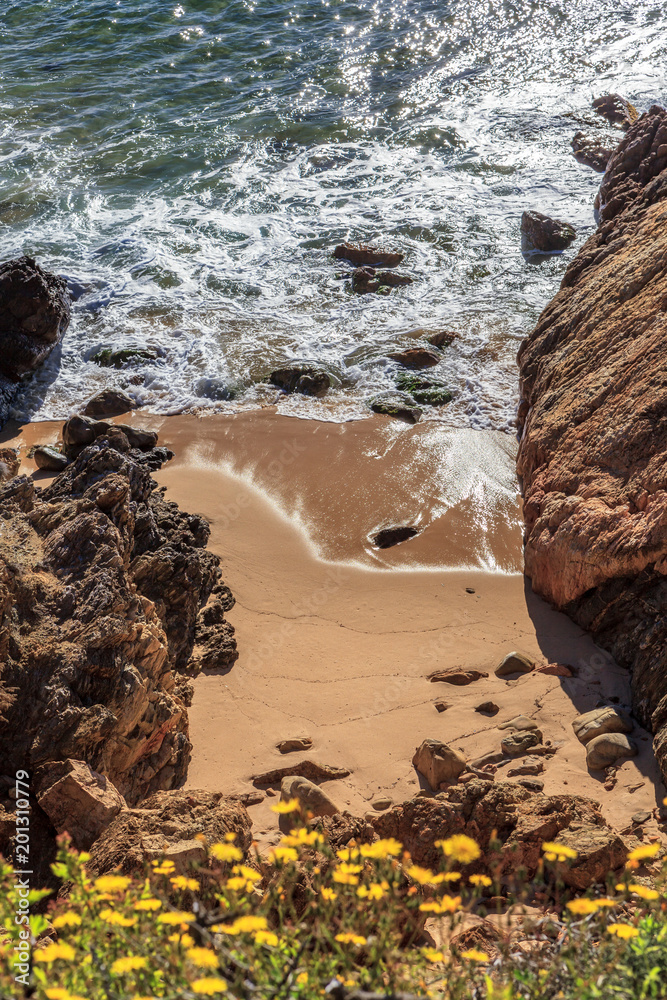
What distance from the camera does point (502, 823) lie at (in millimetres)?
3539

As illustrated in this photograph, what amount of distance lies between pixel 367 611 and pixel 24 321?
6.67m

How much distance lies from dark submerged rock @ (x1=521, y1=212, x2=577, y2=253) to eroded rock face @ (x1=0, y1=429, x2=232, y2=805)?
859cm

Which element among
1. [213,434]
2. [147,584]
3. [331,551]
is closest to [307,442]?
[213,434]

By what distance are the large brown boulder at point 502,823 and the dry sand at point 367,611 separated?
13.1 inches

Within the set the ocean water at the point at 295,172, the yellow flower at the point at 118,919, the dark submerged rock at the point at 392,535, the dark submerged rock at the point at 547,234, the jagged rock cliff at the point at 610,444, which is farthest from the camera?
the dark submerged rock at the point at 547,234

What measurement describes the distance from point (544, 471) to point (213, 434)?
3.64m

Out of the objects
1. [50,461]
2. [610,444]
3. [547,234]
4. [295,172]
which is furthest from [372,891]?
[295,172]

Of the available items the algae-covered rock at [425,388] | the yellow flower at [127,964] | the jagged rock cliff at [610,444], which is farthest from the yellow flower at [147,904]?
the algae-covered rock at [425,388]

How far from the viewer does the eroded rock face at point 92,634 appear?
3650mm

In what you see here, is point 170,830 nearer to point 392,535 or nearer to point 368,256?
point 392,535

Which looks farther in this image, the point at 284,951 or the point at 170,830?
the point at 170,830

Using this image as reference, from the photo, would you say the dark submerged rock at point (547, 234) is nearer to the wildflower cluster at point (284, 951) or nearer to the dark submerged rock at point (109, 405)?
the dark submerged rock at point (109, 405)

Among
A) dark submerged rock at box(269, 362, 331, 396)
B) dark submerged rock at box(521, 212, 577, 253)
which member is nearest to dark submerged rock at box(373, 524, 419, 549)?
dark submerged rock at box(269, 362, 331, 396)

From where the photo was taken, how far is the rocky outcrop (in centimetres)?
970
